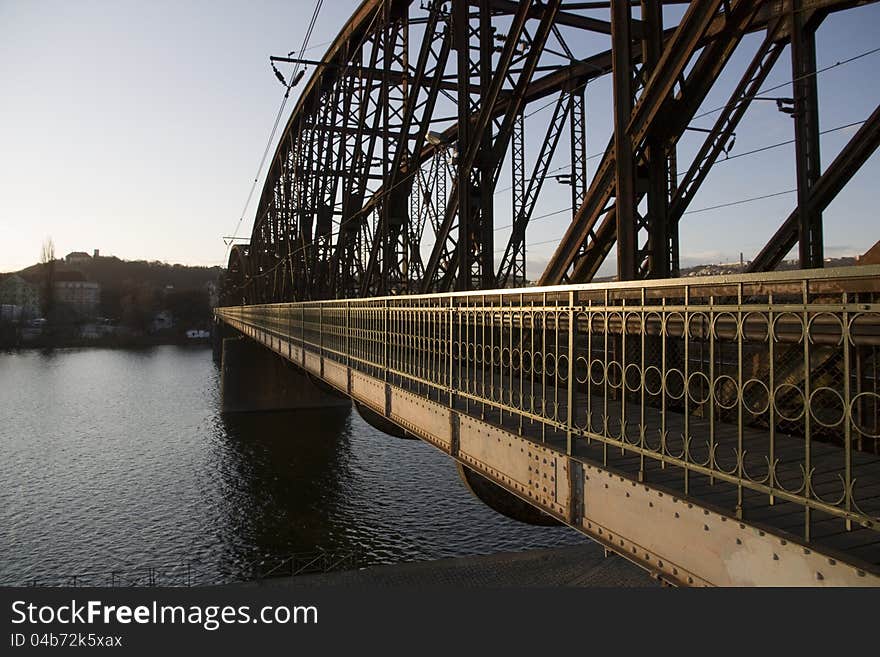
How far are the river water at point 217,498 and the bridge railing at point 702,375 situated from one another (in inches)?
473

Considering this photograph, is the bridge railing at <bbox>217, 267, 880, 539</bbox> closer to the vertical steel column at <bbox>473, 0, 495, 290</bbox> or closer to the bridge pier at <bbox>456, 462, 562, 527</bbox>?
the bridge pier at <bbox>456, 462, 562, 527</bbox>

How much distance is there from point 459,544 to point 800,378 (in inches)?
579

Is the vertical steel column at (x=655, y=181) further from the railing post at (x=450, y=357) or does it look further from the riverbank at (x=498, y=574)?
the riverbank at (x=498, y=574)

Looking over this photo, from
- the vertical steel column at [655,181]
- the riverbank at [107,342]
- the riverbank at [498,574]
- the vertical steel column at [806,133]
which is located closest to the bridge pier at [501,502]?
the vertical steel column at [655,181]

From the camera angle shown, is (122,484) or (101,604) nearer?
(101,604)

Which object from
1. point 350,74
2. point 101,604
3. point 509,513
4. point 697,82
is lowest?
point 101,604

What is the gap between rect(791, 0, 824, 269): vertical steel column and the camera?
30.8ft

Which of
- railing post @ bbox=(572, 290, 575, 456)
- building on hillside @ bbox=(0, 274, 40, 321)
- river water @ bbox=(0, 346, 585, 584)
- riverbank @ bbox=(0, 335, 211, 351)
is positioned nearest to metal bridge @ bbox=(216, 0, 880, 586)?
railing post @ bbox=(572, 290, 575, 456)

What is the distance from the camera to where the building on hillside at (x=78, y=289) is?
143250 millimetres

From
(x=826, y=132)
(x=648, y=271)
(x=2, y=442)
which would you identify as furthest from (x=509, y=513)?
(x=2, y=442)

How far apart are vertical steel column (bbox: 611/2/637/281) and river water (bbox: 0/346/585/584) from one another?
44.0 ft

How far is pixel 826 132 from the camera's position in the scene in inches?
405

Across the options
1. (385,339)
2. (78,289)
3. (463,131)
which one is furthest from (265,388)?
(78,289)

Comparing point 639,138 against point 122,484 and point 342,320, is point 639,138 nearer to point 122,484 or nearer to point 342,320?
point 342,320
